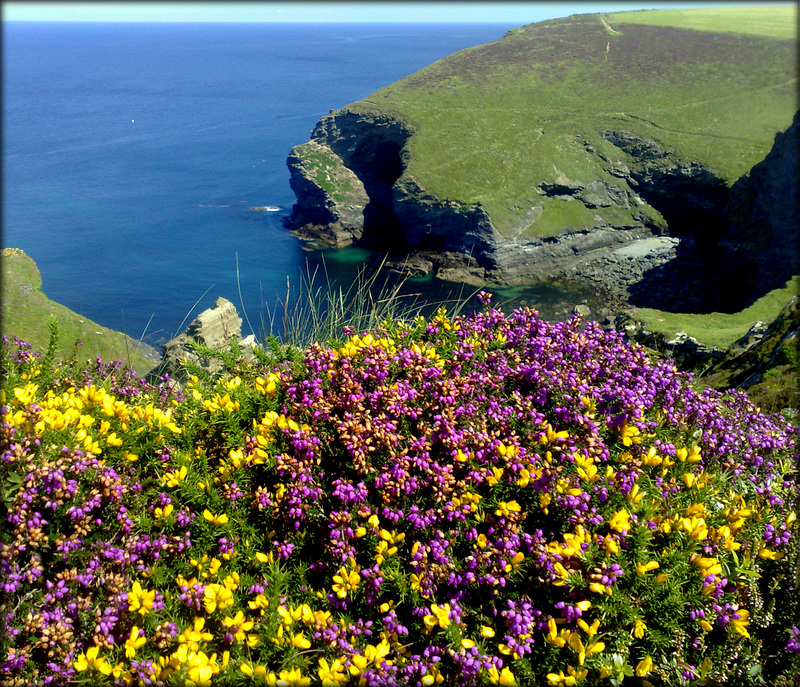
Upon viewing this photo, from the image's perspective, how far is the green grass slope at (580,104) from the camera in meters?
73.9

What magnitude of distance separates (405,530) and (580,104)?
10387cm

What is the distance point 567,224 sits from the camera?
69.3 metres

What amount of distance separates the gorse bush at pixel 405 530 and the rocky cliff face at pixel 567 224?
5906 centimetres

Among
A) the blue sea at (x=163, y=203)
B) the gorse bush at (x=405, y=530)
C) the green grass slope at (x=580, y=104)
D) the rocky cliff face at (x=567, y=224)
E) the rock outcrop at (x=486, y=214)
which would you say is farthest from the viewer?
the green grass slope at (x=580, y=104)

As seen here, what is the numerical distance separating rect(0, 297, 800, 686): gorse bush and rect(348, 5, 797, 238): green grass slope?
63572 millimetres

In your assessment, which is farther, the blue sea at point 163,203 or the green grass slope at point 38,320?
the blue sea at point 163,203

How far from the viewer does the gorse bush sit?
302cm

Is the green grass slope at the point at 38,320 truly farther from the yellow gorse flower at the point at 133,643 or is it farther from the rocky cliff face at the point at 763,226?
the rocky cliff face at the point at 763,226

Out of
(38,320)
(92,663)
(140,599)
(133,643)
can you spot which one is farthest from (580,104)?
(92,663)

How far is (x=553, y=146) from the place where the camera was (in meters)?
80.0

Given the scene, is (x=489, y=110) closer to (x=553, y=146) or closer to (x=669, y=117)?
(x=553, y=146)

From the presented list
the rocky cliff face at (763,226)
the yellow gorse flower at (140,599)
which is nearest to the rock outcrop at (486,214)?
the rocky cliff face at (763,226)

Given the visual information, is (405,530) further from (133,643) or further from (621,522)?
(133,643)

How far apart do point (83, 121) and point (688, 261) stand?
A: 129925 mm
